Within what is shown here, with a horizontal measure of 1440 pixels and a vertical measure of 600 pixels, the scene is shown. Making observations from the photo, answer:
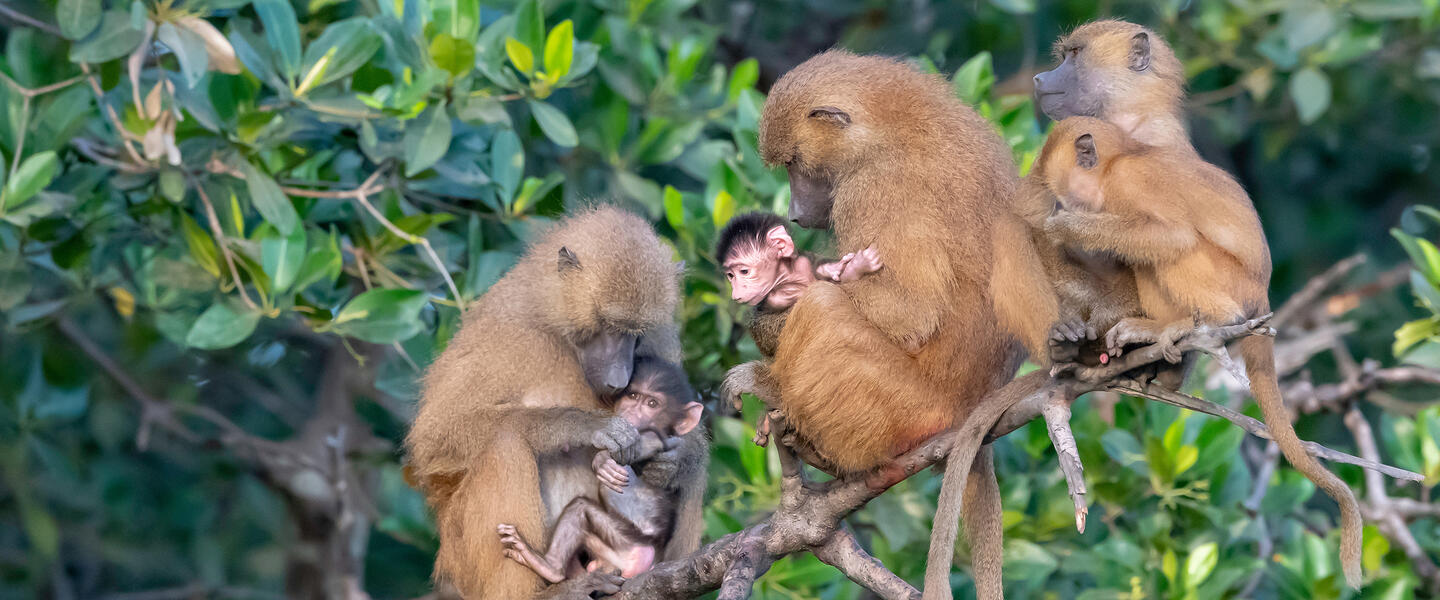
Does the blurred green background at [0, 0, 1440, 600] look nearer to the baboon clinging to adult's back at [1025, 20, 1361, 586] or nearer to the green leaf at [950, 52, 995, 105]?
the green leaf at [950, 52, 995, 105]

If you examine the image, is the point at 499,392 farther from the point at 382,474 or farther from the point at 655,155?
the point at 382,474

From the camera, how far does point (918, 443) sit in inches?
113

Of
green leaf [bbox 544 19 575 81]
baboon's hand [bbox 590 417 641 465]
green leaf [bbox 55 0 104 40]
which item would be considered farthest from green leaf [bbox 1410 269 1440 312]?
green leaf [bbox 55 0 104 40]

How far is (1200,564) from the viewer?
3.76 m

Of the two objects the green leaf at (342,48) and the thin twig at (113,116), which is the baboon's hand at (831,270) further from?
the thin twig at (113,116)

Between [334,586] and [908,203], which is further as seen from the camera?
[334,586]

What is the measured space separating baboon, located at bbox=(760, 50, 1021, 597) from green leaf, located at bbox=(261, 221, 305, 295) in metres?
1.61

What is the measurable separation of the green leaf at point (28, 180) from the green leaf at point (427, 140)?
1.04 m

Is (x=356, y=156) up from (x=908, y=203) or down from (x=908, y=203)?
down

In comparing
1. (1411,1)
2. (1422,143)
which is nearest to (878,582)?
(1411,1)

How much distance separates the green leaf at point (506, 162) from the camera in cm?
395

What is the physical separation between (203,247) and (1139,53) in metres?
2.86

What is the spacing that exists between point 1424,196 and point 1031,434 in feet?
13.5

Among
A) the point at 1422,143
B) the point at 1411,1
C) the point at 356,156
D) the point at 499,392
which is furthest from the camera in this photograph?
the point at 1422,143
